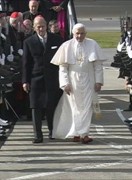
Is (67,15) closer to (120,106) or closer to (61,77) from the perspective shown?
(120,106)

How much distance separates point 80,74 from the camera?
10.1m

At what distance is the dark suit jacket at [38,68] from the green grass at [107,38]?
18757mm

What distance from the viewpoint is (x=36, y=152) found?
31.2ft

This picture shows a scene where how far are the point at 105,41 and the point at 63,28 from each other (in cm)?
1802

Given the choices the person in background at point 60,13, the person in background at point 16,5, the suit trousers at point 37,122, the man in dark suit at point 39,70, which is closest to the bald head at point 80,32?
the man in dark suit at point 39,70

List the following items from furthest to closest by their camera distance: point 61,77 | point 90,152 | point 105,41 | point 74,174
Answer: point 105,41 < point 61,77 < point 90,152 < point 74,174

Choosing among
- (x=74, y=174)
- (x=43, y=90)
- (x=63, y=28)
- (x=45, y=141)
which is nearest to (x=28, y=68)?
Result: (x=43, y=90)

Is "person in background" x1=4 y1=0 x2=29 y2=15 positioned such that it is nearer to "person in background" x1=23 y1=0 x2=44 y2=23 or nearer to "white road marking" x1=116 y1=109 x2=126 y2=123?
"person in background" x1=23 y1=0 x2=44 y2=23

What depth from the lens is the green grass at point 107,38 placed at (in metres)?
29.9

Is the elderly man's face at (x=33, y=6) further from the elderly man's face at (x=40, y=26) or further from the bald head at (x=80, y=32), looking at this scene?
the bald head at (x=80, y=32)

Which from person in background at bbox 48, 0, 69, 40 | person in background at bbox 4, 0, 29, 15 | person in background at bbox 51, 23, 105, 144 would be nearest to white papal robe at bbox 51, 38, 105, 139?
person in background at bbox 51, 23, 105, 144

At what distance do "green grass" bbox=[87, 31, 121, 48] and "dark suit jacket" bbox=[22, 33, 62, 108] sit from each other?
18757mm

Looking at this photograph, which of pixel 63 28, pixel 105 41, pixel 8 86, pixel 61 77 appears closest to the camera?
pixel 61 77

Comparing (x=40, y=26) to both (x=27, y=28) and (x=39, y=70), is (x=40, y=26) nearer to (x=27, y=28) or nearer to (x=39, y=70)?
(x=39, y=70)
